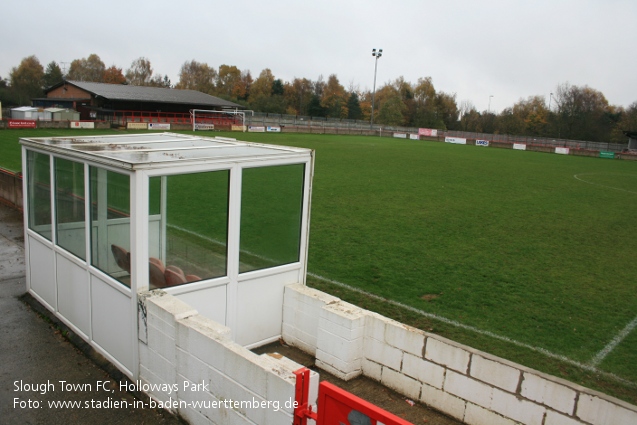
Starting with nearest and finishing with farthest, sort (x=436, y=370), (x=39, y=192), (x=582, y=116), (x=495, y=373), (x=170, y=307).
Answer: (x=495, y=373) < (x=170, y=307) < (x=436, y=370) < (x=39, y=192) < (x=582, y=116)

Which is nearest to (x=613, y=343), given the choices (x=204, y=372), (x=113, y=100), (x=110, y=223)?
(x=204, y=372)

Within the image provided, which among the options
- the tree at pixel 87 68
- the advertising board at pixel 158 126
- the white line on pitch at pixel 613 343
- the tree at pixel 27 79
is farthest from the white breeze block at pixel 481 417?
the tree at pixel 87 68

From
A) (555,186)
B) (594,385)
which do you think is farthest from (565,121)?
(594,385)

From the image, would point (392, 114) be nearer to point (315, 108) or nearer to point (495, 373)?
point (315, 108)

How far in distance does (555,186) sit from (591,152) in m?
27.9

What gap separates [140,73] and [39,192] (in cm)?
12067

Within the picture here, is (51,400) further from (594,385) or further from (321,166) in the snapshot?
(321,166)

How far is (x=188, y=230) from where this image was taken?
671 centimetres

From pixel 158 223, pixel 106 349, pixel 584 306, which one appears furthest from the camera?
pixel 584 306

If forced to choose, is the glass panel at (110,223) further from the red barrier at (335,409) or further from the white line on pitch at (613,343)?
the white line on pitch at (613,343)

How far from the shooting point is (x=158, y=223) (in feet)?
23.2

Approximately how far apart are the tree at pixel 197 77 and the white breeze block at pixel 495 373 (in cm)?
10392

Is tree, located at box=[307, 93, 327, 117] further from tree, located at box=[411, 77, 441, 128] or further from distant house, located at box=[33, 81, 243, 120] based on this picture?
distant house, located at box=[33, 81, 243, 120]

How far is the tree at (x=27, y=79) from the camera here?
82.7 meters
